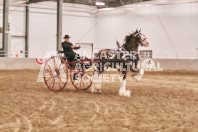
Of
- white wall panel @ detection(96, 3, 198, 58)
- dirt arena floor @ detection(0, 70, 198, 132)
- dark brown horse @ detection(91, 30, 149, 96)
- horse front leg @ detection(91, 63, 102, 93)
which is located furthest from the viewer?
white wall panel @ detection(96, 3, 198, 58)

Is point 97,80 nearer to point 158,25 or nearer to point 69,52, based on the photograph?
point 69,52

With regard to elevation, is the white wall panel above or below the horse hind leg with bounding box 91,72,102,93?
above

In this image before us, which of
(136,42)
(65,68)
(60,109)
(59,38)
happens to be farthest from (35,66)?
(60,109)

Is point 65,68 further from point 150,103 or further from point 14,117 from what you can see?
point 14,117

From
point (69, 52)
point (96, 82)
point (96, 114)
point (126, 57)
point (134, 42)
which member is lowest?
point (96, 114)

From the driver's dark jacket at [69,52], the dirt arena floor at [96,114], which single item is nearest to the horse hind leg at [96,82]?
the driver's dark jacket at [69,52]

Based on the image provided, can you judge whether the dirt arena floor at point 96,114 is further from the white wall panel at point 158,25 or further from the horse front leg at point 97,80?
the white wall panel at point 158,25

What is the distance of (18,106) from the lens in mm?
6223

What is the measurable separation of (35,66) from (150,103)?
1554cm

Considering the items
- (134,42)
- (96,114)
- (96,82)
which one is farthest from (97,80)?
(96,114)

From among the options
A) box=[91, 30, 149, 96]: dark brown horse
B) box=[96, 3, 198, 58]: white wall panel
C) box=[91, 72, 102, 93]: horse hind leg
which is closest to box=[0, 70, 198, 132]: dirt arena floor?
box=[91, 30, 149, 96]: dark brown horse

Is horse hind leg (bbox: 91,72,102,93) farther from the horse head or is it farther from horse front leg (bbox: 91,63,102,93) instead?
the horse head

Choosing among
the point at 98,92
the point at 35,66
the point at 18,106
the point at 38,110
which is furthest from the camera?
the point at 35,66

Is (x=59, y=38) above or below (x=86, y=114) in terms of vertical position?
above
